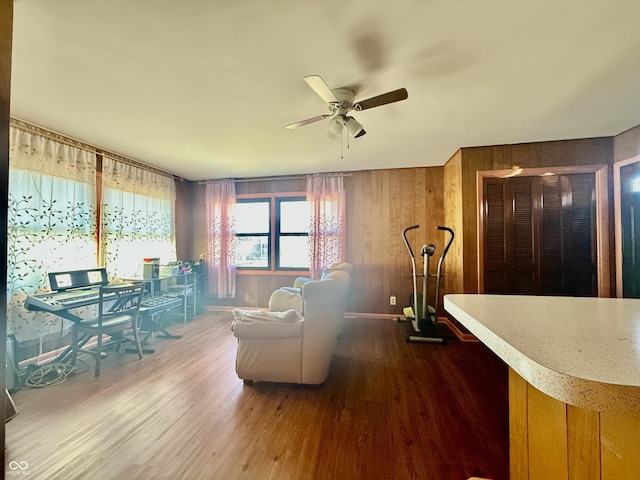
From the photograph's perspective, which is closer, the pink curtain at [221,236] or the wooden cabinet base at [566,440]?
the wooden cabinet base at [566,440]

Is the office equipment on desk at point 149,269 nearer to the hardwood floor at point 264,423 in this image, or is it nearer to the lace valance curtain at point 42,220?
the lace valance curtain at point 42,220

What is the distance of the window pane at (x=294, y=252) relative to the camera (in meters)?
4.64

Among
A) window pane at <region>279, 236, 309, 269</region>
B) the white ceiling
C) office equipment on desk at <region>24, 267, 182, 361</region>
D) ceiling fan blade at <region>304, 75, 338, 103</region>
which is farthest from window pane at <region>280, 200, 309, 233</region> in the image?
ceiling fan blade at <region>304, 75, 338, 103</region>

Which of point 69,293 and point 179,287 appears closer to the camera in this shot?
point 69,293

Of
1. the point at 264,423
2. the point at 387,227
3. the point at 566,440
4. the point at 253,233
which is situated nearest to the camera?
the point at 566,440

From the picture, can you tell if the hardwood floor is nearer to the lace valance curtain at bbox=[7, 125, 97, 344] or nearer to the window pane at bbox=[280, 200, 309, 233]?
the lace valance curtain at bbox=[7, 125, 97, 344]

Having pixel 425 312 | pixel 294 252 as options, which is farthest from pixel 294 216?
pixel 425 312

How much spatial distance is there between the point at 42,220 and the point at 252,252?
9.00 feet

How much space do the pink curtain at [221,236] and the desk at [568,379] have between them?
4296 mm

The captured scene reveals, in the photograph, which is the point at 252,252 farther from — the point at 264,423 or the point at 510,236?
the point at 510,236

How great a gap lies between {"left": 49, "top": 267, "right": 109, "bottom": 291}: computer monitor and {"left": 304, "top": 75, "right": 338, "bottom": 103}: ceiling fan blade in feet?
10.3

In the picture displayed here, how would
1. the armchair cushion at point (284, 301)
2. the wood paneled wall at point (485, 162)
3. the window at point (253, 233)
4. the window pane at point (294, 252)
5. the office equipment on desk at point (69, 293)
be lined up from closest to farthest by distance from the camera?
the office equipment on desk at point (69, 293) → the wood paneled wall at point (485, 162) → the armchair cushion at point (284, 301) → the window pane at point (294, 252) → the window at point (253, 233)

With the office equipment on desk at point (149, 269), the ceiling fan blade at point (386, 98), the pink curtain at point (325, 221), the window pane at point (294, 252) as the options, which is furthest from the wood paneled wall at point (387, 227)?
the office equipment on desk at point (149, 269)

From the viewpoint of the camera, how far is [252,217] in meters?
4.83
